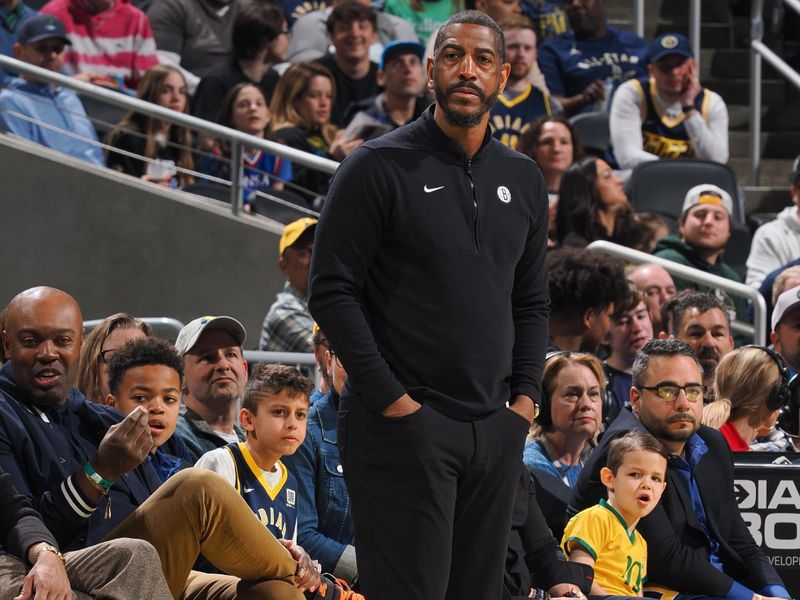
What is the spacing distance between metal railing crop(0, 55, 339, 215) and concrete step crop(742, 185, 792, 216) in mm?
3895

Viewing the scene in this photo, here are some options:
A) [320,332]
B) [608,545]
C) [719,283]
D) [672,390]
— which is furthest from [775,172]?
[608,545]

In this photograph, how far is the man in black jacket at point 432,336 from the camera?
3.64m

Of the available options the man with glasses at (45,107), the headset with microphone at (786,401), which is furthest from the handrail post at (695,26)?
the headset with microphone at (786,401)

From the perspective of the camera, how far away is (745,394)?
6402 mm

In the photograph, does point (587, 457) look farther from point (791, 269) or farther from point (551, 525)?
point (791, 269)

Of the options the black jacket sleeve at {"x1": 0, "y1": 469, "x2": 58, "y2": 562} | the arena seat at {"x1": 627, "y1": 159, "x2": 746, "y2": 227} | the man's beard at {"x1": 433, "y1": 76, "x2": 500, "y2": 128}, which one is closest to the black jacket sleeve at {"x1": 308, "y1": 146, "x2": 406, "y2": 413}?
the man's beard at {"x1": 433, "y1": 76, "x2": 500, "y2": 128}

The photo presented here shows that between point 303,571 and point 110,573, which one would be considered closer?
point 110,573

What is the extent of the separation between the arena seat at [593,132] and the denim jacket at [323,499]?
561cm

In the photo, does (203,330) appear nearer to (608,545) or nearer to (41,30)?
(608,545)

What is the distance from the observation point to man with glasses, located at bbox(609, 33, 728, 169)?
10602 millimetres

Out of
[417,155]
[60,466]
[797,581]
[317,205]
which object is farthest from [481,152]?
[317,205]

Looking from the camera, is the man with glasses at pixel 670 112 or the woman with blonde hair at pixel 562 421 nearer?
the woman with blonde hair at pixel 562 421

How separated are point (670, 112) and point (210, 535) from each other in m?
7.02

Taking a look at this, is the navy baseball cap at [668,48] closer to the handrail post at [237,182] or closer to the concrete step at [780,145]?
the concrete step at [780,145]
